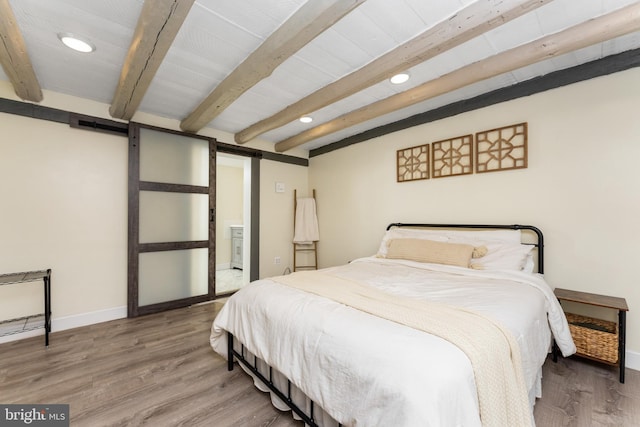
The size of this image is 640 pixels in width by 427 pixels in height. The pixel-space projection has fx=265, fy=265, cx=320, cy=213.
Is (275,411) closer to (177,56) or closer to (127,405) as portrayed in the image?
(127,405)

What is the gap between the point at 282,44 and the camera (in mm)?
1752

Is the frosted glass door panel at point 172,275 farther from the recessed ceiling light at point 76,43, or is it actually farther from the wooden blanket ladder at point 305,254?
the recessed ceiling light at point 76,43

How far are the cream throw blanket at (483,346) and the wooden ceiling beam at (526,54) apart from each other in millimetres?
1878

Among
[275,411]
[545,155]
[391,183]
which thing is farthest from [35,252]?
[545,155]

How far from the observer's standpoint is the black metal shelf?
7.88 feet

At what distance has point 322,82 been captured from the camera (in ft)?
8.18

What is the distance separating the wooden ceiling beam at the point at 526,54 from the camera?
1.60m

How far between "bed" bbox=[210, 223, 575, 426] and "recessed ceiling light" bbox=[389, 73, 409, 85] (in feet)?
5.40

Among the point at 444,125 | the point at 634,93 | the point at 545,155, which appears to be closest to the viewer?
the point at 634,93

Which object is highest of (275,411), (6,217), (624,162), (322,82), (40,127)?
(322,82)

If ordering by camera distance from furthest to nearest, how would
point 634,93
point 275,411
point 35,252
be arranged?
1. point 35,252
2. point 634,93
3. point 275,411

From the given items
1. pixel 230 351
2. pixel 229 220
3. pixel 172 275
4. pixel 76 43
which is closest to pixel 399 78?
pixel 76 43

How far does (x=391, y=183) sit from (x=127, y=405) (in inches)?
132
